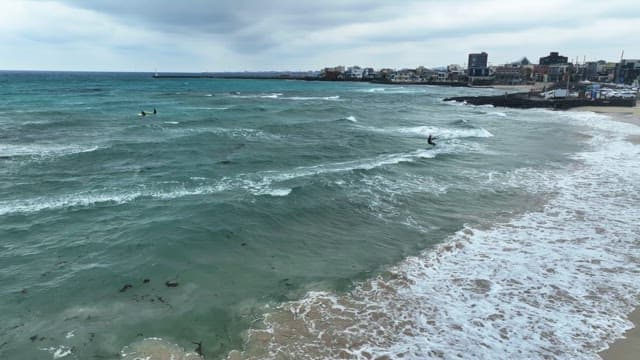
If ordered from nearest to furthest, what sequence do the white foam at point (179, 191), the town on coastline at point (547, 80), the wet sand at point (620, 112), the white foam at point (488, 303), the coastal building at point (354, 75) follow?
the white foam at point (488, 303)
the white foam at point (179, 191)
the wet sand at point (620, 112)
the town on coastline at point (547, 80)
the coastal building at point (354, 75)

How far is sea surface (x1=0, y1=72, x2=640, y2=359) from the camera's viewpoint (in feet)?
29.1

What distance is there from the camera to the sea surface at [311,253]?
8.88 m

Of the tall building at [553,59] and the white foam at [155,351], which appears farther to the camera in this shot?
the tall building at [553,59]

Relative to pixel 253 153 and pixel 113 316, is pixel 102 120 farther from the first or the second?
pixel 113 316

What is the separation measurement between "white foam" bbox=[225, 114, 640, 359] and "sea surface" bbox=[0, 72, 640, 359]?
0.16ft

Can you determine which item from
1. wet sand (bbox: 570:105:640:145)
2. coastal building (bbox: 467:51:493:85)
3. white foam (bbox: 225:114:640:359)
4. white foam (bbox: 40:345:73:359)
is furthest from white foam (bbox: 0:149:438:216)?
coastal building (bbox: 467:51:493:85)

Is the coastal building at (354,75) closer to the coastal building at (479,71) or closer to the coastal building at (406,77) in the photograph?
the coastal building at (406,77)

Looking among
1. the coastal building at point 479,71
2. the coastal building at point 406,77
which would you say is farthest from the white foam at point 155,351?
the coastal building at point 406,77

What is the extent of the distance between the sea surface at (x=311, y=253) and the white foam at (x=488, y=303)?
5 centimetres

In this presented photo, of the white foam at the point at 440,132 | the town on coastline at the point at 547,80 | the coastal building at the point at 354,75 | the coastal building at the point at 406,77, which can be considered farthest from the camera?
the coastal building at the point at 354,75

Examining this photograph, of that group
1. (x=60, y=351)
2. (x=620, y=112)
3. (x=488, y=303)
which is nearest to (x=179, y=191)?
(x=60, y=351)

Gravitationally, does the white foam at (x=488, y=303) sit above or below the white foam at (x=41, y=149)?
below

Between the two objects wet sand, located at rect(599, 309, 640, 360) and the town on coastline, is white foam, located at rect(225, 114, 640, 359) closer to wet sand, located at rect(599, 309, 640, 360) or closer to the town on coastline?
wet sand, located at rect(599, 309, 640, 360)

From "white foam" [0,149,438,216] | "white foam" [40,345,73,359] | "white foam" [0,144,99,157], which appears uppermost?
"white foam" [0,144,99,157]
